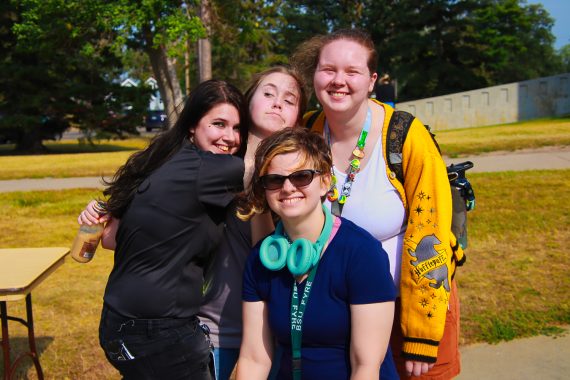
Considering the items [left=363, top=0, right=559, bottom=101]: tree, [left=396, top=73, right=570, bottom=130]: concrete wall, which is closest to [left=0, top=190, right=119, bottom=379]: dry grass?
[left=396, top=73, right=570, bottom=130]: concrete wall

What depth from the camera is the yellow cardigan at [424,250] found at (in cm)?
222

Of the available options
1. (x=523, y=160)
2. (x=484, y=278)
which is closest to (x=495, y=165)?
(x=523, y=160)

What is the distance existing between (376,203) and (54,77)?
954 inches

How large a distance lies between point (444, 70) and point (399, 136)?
39514mm

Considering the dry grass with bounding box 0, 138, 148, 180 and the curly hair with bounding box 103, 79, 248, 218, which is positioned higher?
the curly hair with bounding box 103, 79, 248, 218

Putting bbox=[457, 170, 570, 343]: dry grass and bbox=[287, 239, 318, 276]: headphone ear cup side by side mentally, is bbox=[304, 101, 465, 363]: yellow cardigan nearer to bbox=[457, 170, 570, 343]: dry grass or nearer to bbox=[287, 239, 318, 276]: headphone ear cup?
bbox=[287, 239, 318, 276]: headphone ear cup

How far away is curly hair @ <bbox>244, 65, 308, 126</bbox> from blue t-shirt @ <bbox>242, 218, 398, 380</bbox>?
0.76 metres

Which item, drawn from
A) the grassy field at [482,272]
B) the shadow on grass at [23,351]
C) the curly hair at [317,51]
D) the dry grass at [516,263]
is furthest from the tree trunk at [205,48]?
the curly hair at [317,51]

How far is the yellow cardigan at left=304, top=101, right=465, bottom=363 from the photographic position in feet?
7.27

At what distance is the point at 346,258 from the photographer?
199 centimetres

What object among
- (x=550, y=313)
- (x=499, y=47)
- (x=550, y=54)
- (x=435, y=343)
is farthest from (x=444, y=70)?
(x=435, y=343)

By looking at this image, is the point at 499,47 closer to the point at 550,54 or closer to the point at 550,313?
the point at 550,54

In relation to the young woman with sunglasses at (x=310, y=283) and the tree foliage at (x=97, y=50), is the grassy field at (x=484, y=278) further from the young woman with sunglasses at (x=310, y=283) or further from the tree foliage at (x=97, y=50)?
the tree foliage at (x=97, y=50)

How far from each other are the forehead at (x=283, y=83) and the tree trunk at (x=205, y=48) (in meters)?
19.5
